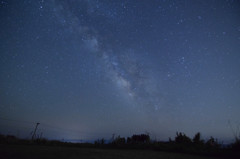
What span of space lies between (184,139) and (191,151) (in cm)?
749

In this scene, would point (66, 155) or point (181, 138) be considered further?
point (181, 138)

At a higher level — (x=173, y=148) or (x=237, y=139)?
(x=237, y=139)

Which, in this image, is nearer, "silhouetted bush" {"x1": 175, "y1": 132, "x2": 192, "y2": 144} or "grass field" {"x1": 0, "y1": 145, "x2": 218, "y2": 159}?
"grass field" {"x1": 0, "y1": 145, "x2": 218, "y2": 159}

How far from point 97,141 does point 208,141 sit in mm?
10656

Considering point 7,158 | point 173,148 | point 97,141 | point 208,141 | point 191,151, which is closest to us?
point 7,158

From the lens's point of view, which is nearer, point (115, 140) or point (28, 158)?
point (28, 158)

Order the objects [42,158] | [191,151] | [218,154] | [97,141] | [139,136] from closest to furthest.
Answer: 1. [42,158]
2. [218,154]
3. [191,151]
4. [97,141]
5. [139,136]

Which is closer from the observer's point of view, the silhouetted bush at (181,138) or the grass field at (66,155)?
the grass field at (66,155)

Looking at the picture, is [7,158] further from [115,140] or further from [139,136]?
[139,136]

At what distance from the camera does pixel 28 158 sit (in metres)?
4.07

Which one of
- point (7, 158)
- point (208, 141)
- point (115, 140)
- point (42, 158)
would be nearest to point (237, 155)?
point (208, 141)

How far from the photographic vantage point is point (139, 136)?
70.0ft

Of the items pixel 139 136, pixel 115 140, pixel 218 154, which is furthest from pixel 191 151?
pixel 139 136

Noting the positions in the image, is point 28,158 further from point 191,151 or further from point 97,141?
point 97,141
